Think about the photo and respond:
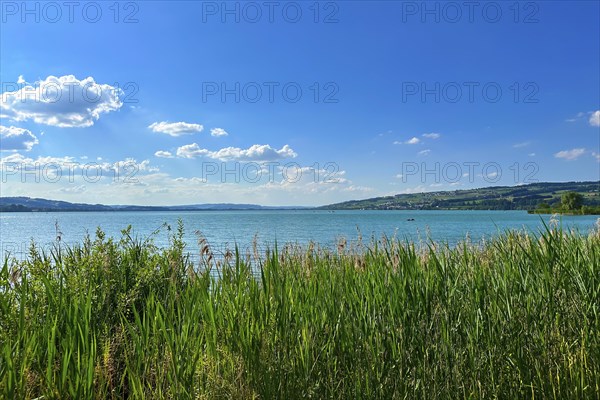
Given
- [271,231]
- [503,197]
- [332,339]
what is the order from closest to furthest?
[332,339]
[271,231]
[503,197]

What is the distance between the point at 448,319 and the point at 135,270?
4205 millimetres

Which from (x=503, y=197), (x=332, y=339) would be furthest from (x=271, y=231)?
(x=503, y=197)

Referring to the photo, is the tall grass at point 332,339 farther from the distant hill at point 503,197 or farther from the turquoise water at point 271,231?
the distant hill at point 503,197

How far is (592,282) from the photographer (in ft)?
14.6

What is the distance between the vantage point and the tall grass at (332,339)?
3.36 meters

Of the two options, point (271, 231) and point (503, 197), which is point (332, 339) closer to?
point (271, 231)

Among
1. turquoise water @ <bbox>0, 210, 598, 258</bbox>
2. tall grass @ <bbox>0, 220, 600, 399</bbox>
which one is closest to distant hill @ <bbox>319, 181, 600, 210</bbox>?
turquoise water @ <bbox>0, 210, 598, 258</bbox>

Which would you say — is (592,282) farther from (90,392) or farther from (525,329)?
(90,392)

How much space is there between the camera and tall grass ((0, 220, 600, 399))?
336cm

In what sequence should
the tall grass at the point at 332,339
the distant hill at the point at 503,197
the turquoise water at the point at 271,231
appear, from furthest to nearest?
1. the distant hill at the point at 503,197
2. the turquoise water at the point at 271,231
3. the tall grass at the point at 332,339

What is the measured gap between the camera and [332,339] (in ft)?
12.3

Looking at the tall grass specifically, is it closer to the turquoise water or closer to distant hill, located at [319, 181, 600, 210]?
the turquoise water

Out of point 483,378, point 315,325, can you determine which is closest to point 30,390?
point 315,325

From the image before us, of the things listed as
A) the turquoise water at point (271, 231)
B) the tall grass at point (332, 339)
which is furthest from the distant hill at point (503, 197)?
the tall grass at point (332, 339)
